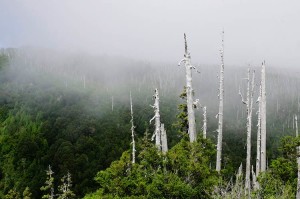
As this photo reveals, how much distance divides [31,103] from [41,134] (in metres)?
43.3

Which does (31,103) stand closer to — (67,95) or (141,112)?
(67,95)

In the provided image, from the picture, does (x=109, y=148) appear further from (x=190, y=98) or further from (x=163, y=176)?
(x=163, y=176)

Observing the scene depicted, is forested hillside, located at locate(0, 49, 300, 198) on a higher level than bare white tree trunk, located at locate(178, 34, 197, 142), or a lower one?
lower

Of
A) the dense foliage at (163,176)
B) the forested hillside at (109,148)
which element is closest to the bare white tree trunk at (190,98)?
the forested hillside at (109,148)

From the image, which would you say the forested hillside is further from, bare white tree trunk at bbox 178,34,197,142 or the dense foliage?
bare white tree trunk at bbox 178,34,197,142

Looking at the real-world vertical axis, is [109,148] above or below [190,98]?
below

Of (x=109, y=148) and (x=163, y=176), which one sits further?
(x=109, y=148)

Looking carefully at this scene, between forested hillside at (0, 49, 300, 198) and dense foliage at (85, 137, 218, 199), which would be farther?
forested hillside at (0, 49, 300, 198)

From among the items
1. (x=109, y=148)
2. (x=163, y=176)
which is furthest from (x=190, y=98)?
(x=109, y=148)

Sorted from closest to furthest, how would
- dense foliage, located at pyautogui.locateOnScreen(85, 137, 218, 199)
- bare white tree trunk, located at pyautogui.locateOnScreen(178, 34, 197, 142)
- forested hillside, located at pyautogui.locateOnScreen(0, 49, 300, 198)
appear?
1. dense foliage, located at pyautogui.locateOnScreen(85, 137, 218, 199)
2. forested hillside, located at pyautogui.locateOnScreen(0, 49, 300, 198)
3. bare white tree trunk, located at pyautogui.locateOnScreen(178, 34, 197, 142)

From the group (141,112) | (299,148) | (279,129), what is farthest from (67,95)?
(299,148)

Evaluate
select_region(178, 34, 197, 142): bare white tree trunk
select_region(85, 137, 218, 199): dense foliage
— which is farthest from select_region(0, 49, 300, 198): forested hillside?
select_region(178, 34, 197, 142): bare white tree trunk

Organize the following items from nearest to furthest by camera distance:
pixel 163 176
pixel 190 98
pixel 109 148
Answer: pixel 163 176, pixel 190 98, pixel 109 148

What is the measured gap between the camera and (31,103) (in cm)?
17188
